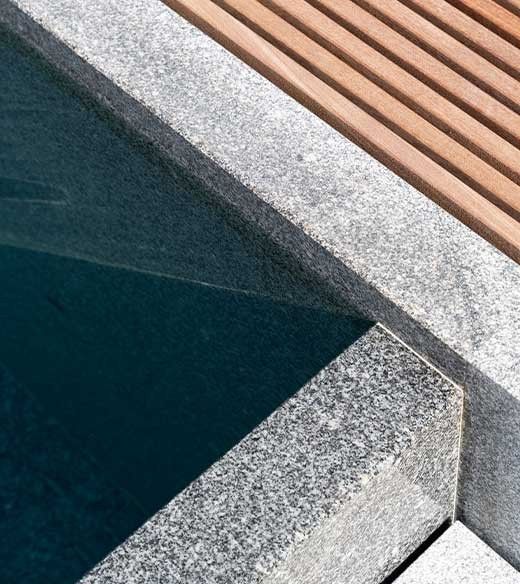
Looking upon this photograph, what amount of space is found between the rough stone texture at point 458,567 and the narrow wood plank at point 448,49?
1.42 meters

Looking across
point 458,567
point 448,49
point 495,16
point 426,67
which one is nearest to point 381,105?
point 426,67

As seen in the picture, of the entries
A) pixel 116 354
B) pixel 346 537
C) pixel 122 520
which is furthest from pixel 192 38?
pixel 122 520

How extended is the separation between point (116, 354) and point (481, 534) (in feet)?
5.79

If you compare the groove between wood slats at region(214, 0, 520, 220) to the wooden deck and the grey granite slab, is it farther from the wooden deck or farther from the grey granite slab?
the grey granite slab

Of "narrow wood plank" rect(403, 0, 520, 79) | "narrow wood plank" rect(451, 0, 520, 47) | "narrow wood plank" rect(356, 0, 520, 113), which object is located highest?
"narrow wood plank" rect(451, 0, 520, 47)

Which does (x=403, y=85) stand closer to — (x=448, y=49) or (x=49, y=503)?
(x=448, y=49)

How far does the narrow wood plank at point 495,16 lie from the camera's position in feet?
12.2

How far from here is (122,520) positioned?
17.1ft

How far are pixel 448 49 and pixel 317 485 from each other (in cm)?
161

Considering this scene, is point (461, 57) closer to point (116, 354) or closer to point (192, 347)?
point (192, 347)

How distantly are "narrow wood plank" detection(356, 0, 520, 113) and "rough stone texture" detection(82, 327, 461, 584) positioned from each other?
96cm

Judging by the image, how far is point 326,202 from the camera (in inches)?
130

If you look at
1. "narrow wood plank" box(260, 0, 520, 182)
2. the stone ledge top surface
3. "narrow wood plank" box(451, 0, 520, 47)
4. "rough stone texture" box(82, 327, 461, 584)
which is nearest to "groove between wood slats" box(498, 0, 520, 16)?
"narrow wood plank" box(451, 0, 520, 47)

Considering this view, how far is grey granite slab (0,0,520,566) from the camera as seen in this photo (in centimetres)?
306
